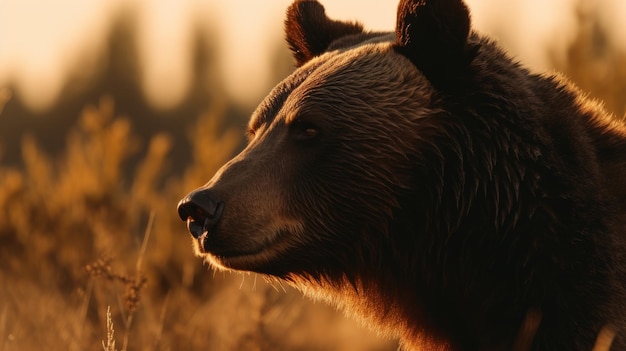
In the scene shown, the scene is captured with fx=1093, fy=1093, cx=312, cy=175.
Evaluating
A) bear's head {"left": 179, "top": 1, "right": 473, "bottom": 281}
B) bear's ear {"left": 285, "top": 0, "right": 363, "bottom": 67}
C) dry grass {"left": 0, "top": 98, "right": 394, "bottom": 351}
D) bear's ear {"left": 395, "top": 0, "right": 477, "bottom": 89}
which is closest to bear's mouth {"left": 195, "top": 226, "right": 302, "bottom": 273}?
bear's head {"left": 179, "top": 1, "right": 473, "bottom": 281}

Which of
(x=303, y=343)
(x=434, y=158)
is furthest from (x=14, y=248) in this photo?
(x=434, y=158)

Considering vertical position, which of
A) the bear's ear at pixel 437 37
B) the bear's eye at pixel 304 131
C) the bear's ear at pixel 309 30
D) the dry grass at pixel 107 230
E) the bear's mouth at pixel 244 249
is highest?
the bear's ear at pixel 437 37

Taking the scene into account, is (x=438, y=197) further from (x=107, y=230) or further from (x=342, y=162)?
(x=107, y=230)

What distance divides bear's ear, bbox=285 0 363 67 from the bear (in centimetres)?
65

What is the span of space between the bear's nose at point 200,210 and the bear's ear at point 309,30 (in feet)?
4.23

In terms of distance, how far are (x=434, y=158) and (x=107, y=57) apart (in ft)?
105

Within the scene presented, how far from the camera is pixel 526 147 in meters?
3.82

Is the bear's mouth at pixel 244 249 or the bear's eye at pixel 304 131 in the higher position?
the bear's eye at pixel 304 131

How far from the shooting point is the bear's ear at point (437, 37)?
12.6 ft

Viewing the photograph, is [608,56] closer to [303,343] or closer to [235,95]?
[303,343]

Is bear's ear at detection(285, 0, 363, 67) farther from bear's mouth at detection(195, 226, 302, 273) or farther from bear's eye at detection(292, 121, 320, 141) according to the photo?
bear's mouth at detection(195, 226, 302, 273)

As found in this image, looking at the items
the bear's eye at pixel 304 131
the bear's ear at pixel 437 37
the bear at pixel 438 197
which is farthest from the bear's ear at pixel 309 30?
the bear's eye at pixel 304 131

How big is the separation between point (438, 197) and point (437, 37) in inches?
22.6

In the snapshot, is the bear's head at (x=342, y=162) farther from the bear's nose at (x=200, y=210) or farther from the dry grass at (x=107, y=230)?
the dry grass at (x=107, y=230)
